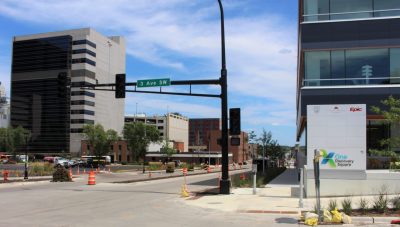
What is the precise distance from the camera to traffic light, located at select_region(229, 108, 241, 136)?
78.3 ft

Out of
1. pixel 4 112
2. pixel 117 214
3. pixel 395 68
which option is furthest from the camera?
pixel 4 112

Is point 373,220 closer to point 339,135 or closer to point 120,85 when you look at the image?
point 339,135

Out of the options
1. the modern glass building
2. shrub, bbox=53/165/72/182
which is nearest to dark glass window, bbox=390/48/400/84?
the modern glass building

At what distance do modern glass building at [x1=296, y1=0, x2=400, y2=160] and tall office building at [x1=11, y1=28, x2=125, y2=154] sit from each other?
425 feet

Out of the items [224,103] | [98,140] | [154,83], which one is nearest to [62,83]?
[154,83]

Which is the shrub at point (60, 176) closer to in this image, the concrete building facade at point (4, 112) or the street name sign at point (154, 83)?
the street name sign at point (154, 83)

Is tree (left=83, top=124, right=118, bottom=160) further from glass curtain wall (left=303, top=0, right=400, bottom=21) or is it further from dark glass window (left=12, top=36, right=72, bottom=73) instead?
glass curtain wall (left=303, top=0, right=400, bottom=21)

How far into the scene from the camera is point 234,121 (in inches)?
947

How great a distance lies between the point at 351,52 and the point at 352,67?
976 mm

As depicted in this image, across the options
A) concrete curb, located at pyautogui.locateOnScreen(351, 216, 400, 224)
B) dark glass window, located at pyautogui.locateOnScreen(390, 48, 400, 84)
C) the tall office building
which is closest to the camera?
concrete curb, located at pyautogui.locateOnScreen(351, 216, 400, 224)

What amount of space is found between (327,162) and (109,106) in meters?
161

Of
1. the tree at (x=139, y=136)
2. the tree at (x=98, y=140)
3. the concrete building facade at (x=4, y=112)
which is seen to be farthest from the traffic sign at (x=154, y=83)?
the concrete building facade at (x=4, y=112)

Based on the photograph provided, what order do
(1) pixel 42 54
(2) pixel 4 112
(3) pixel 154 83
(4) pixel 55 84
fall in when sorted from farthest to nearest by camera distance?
(2) pixel 4 112 < (4) pixel 55 84 < (1) pixel 42 54 < (3) pixel 154 83

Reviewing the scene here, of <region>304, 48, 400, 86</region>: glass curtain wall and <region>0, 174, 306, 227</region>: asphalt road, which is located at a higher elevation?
<region>304, 48, 400, 86</region>: glass curtain wall
